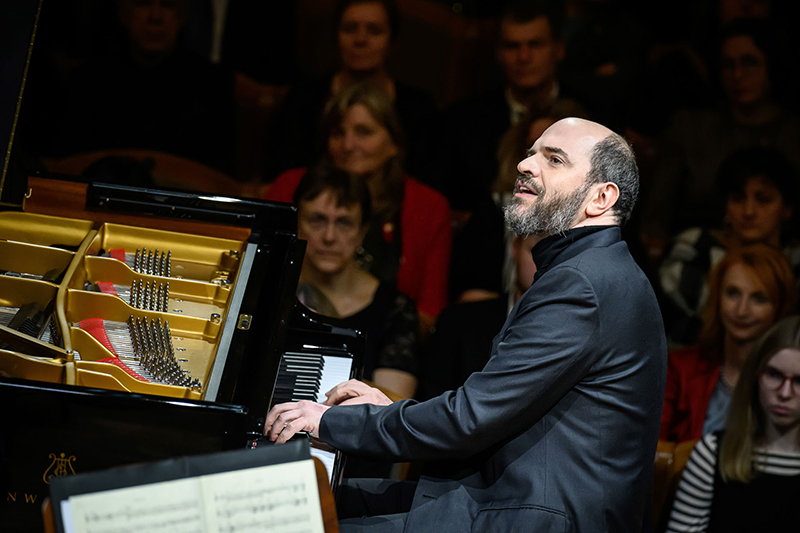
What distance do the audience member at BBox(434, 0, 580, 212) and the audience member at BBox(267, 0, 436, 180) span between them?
15 cm

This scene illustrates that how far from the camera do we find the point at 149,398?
1723 millimetres

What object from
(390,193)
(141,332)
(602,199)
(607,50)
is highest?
(607,50)

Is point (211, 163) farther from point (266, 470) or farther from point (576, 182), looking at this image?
point (266, 470)

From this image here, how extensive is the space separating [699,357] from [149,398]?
2.58 metres

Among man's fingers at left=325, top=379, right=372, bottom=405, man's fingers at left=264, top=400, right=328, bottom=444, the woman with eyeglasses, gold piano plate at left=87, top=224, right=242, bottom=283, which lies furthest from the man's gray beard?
the woman with eyeglasses

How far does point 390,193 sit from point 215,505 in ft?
8.59

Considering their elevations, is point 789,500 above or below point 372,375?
below

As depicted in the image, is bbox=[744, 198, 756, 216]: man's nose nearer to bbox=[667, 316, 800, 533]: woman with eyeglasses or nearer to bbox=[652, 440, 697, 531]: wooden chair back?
bbox=[667, 316, 800, 533]: woman with eyeglasses

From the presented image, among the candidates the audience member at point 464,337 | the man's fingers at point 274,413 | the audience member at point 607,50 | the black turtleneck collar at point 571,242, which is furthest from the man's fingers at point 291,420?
the audience member at point 607,50

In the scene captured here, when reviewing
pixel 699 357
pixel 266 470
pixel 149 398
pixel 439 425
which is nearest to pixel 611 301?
pixel 439 425

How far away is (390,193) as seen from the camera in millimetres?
3955

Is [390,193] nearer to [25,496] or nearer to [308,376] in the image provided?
[308,376]

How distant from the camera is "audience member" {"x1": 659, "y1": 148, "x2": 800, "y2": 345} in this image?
13.0ft

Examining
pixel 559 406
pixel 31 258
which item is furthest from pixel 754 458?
pixel 31 258
